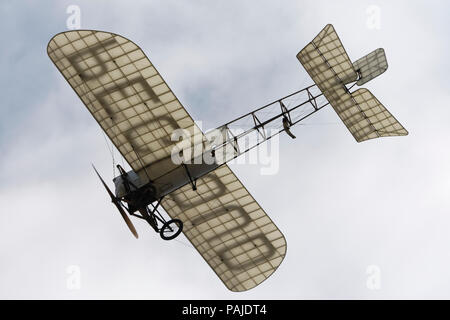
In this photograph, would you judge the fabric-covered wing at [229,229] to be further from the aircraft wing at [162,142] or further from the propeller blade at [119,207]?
the propeller blade at [119,207]

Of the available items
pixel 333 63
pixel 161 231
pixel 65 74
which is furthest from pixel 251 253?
pixel 65 74

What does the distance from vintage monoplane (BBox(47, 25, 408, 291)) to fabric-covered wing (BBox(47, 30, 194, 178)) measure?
4 cm

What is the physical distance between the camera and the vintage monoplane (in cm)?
2689

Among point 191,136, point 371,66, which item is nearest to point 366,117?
point 371,66

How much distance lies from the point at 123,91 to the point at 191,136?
3.34 m

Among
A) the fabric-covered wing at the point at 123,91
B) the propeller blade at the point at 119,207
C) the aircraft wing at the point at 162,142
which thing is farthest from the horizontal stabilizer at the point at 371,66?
the propeller blade at the point at 119,207

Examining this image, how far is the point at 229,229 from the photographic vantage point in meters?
33.4

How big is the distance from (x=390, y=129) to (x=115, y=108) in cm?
1233

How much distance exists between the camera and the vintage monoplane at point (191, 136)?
26.9 metres

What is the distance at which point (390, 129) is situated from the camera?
31078 mm

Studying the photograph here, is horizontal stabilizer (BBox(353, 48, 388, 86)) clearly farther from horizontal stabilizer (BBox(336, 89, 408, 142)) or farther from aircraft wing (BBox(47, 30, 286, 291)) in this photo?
aircraft wing (BBox(47, 30, 286, 291))

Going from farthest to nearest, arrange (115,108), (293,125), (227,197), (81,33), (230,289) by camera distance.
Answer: (230,289), (227,197), (293,125), (115,108), (81,33)

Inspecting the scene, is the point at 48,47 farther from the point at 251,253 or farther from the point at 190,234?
the point at 251,253

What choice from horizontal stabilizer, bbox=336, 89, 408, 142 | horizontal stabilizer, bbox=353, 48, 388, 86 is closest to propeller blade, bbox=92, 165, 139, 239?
horizontal stabilizer, bbox=336, 89, 408, 142
